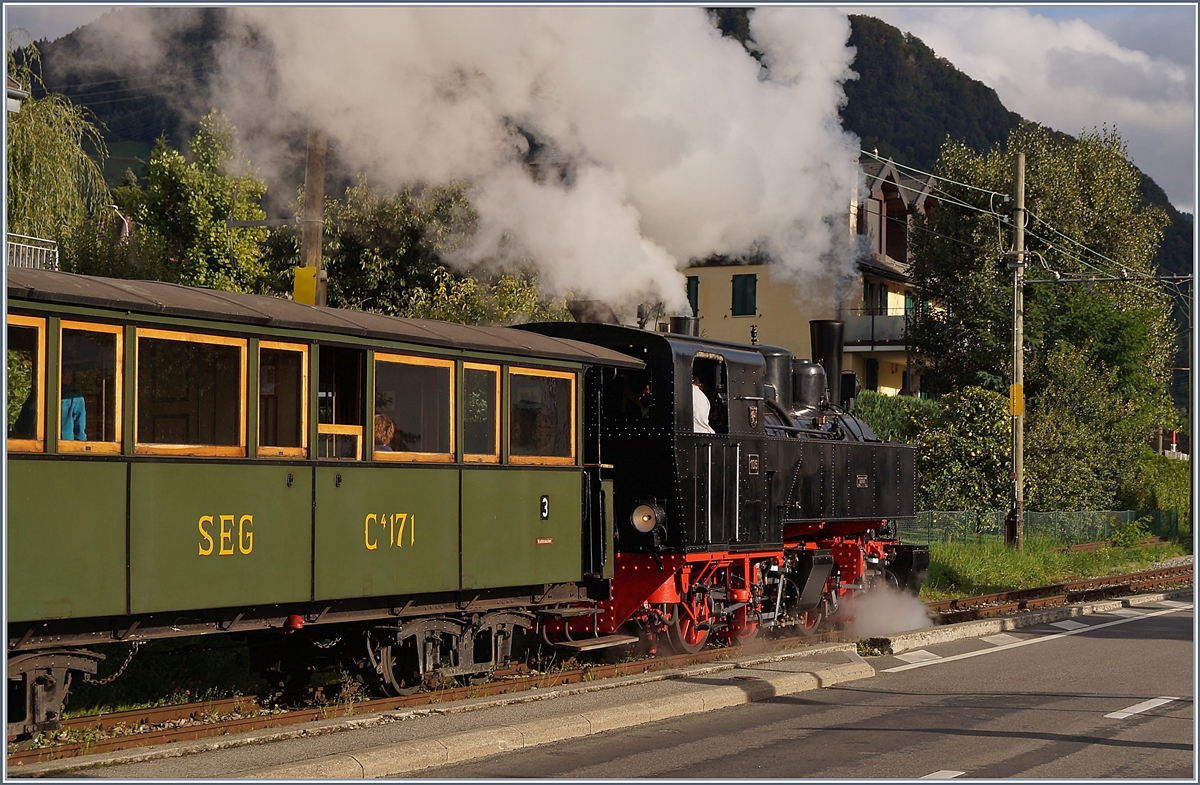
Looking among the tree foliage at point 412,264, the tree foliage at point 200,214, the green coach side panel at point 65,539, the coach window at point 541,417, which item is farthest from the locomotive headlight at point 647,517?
the tree foliage at point 200,214

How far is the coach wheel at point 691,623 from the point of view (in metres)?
13.1

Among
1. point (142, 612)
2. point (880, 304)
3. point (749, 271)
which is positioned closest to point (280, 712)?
point (142, 612)

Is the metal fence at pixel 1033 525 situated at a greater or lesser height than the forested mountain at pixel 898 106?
lesser

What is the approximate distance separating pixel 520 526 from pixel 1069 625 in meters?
9.64

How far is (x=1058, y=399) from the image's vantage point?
32219mm

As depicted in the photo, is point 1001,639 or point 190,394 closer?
point 190,394

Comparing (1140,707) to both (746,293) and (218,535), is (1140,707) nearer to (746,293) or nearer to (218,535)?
(218,535)

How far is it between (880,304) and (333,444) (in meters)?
36.5

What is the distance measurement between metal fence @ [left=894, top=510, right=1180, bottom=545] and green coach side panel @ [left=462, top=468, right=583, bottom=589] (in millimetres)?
8803

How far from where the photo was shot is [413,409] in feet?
32.4

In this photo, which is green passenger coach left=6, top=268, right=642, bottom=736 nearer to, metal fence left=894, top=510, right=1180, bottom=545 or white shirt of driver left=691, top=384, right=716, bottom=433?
white shirt of driver left=691, top=384, right=716, bottom=433

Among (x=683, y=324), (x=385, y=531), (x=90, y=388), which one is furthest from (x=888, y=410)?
(x=90, y=388)

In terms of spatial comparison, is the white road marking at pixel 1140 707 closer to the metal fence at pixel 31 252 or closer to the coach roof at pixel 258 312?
the coach roof at pixel 258 312

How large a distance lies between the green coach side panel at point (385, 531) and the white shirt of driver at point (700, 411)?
3.27 meters
